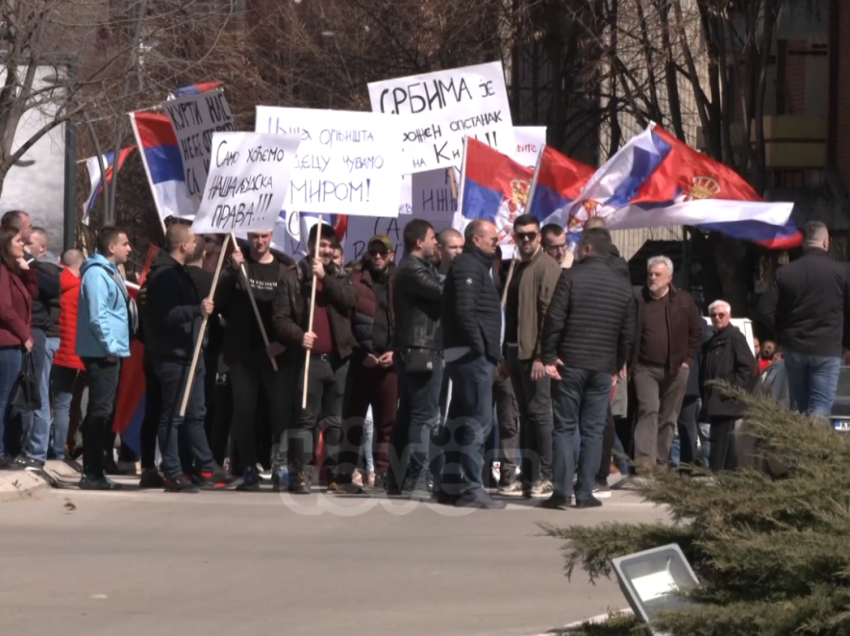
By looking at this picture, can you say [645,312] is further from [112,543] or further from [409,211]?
[112,543]

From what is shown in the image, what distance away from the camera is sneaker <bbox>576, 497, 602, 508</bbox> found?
1057 centimetres

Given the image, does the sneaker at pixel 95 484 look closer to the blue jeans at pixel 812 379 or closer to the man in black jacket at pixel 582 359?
the man in black jacket at pixel 582 359

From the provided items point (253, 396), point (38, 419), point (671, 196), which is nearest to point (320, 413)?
point (253, 396)

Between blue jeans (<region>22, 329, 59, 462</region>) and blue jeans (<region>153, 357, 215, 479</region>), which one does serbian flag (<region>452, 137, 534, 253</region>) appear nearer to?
blue jeans (<region>153, 357, 215, 479</region>)

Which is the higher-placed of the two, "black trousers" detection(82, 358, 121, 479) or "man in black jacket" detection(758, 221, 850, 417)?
"man in black jacket" detection(758, 221, 850, 417)

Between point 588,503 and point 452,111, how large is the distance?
470 centimetres

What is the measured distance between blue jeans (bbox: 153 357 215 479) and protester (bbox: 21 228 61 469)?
1046 millimetres

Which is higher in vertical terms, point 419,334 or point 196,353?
point 419,334

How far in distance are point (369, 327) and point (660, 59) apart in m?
13.2

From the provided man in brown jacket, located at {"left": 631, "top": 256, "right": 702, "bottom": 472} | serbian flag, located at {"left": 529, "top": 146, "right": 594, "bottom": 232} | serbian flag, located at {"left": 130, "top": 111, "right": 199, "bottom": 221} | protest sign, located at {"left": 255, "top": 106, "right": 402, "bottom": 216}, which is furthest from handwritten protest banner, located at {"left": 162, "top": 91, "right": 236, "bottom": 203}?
serbian flag, located at {"left": 529, "top": 146, "right": 594, "bottom": 232}

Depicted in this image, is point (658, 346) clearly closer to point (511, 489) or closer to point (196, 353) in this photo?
point (511, 489)

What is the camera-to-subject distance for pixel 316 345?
1115 centimetres

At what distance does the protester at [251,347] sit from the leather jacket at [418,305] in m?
0.92

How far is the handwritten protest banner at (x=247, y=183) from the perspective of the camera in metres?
11.4
